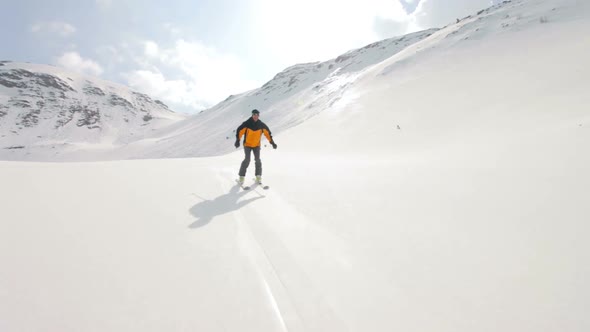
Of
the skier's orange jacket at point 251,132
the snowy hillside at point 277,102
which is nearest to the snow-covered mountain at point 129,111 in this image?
the snowy hillside at point 277,102

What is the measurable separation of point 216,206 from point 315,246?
6.01 ft

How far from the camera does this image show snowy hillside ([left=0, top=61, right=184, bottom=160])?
7219cm

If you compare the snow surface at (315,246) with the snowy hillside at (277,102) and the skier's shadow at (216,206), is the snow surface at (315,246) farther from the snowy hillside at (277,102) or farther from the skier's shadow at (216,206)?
the snowy hillside at (277,102)

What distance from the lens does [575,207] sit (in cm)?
245

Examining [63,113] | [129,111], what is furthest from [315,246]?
[63,113]

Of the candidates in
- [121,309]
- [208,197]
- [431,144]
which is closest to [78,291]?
[121,309]

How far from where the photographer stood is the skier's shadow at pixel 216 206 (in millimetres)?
3084

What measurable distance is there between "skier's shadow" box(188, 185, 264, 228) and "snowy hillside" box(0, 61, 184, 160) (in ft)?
261

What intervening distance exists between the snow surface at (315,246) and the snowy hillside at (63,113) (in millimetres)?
79815

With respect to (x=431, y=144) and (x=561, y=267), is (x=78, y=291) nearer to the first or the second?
(x=561, y=267)

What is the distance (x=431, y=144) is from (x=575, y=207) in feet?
19.5

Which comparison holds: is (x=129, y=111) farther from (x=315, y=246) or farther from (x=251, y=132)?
(x=315, y=246)

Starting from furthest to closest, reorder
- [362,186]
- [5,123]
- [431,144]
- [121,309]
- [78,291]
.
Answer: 1. [5,123]
2. [431,144]
3. [362,186]
4. [78,291]
5. [121,309]

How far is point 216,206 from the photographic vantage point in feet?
12.1
